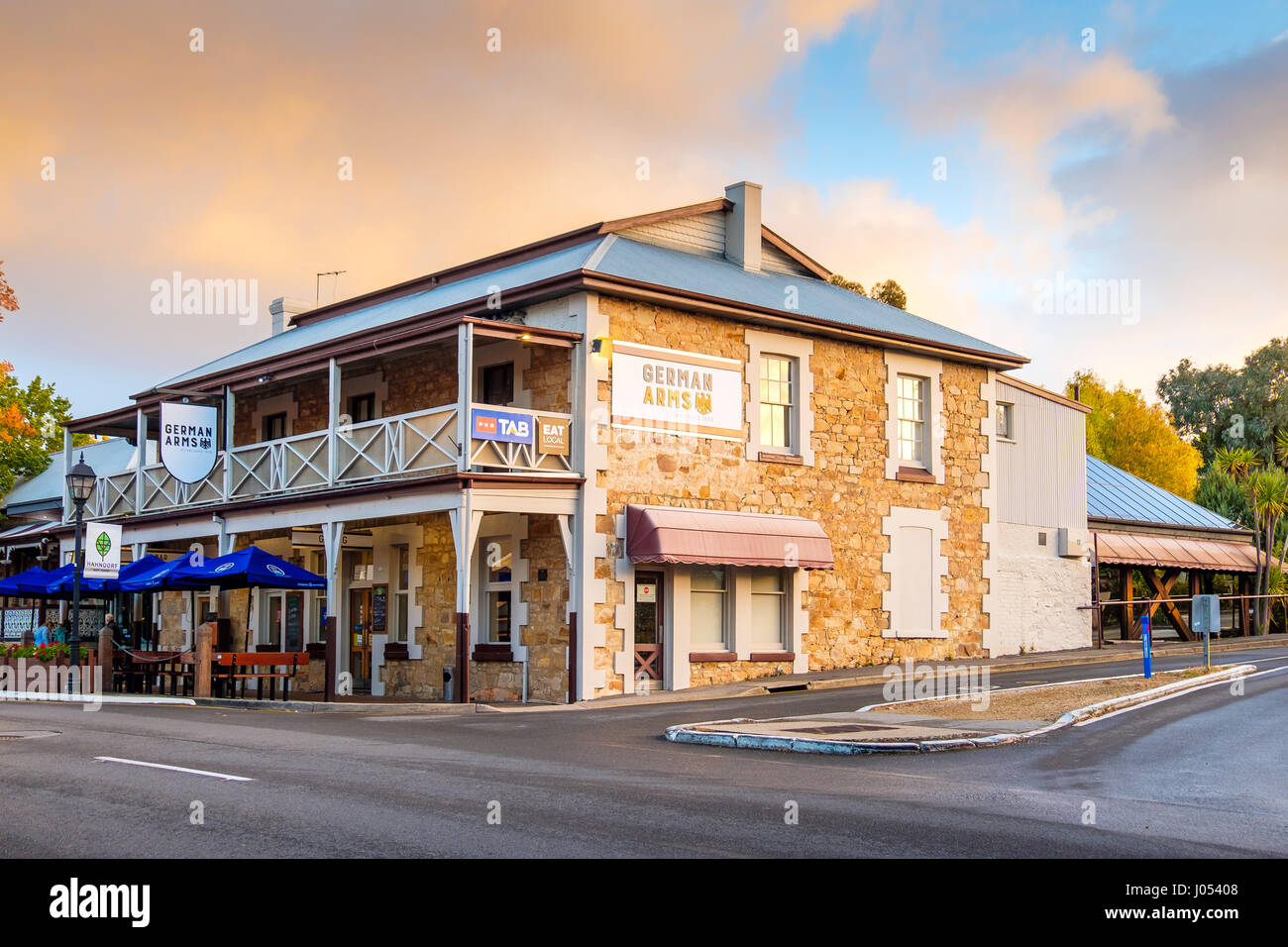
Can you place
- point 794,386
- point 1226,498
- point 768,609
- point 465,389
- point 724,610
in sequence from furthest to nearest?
1. point 1226,498
2. point 794,386
3. point 768,609
4. point 724,610
5. point 465,389

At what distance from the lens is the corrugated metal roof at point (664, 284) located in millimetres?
23500

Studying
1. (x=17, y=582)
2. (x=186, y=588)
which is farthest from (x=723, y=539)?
(x=17, y=582)

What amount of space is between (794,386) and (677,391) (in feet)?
9.89

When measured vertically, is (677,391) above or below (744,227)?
below

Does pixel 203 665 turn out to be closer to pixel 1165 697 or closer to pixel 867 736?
pixel 867 736

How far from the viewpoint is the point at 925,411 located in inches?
1081

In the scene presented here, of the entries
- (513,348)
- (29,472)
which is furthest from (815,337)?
(29,472)

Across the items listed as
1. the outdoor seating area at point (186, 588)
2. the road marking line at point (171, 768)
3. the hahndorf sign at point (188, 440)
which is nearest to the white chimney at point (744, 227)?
the outdoor seating area at point (186, 588)

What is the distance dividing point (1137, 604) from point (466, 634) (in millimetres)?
21449

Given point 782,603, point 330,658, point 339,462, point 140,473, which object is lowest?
point 330,658

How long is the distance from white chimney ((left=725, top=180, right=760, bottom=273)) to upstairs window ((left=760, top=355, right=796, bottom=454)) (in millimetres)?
3424

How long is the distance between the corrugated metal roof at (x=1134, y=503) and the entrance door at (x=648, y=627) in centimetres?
1407

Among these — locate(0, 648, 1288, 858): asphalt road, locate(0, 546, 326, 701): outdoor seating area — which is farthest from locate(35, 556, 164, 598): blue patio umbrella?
locate(0, 648, 1288, 858): asphalt road
